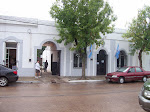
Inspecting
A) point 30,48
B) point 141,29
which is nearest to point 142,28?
point 141,29

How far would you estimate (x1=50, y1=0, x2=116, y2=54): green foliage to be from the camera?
1311 centimetres

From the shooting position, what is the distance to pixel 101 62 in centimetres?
1855

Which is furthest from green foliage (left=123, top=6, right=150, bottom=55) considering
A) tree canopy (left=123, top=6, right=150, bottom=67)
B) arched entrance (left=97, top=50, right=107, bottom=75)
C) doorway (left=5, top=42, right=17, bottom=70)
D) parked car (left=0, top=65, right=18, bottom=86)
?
parked car (left=0, top=65, right=18, bottom=86)

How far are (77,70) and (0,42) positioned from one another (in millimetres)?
7980

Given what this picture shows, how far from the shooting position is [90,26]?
44.8 feet

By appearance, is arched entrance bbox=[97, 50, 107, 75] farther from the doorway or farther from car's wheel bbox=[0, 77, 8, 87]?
car's wheel bbox=[0, 77, 8, 87]

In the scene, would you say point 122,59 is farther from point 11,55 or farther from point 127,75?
point 11,55

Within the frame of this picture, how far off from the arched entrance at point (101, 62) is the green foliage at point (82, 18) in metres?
4.91

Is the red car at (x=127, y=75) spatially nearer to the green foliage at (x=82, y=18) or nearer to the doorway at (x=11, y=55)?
the green foliage at (x=82, y=18)

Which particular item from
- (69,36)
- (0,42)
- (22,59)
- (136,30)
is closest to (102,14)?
(69,36)

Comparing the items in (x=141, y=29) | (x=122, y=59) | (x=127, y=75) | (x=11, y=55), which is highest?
(x=141, y=29)

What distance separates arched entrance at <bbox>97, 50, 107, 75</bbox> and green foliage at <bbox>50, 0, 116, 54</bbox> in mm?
4913

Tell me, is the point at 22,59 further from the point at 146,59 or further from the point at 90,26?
the point at 146,59

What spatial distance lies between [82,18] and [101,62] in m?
6.93
